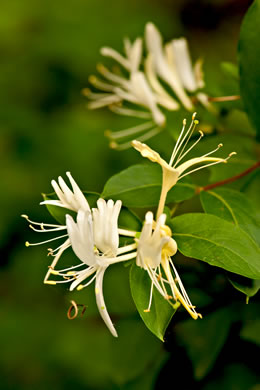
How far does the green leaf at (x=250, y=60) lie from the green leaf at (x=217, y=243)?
24cm

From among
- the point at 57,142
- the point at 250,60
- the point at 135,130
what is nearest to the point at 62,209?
the point at 250,60

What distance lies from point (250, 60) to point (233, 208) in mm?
221

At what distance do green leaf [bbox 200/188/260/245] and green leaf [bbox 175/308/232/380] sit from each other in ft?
1.01

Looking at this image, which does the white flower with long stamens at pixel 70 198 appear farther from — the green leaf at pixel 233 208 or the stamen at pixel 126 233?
the green leaf at pixel 233 208

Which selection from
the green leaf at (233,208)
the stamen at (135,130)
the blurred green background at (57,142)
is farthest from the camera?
the blurred green background at (57,142)

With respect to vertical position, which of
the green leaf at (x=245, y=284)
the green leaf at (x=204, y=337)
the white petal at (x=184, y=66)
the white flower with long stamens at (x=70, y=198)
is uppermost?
the white flower with long stamens at (x=70, y=198)

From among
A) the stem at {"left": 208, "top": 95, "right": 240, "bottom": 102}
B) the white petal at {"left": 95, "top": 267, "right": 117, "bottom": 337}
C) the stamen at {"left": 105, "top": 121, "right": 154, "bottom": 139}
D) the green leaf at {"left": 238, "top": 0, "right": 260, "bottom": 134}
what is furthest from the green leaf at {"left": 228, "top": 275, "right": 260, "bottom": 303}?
the stamen at {"left": 105, "top": 121, "right": 154, "bottom": 139}

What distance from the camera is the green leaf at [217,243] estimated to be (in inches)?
23.6

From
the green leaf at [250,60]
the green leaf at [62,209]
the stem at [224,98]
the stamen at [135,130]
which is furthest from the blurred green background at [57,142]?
the green leaf at [62,209]

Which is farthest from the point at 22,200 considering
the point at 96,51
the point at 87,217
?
the point at 87,217

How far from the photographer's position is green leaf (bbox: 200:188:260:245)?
70 cm

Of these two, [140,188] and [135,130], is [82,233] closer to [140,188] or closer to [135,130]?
[140,188]

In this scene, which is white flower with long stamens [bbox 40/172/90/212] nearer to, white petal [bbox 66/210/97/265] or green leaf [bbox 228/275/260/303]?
white petal [bbox 66/210/97/265]

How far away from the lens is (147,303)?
0.64 m
